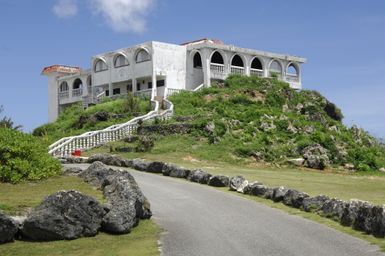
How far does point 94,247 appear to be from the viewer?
41.7 feet

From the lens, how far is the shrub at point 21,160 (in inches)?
788

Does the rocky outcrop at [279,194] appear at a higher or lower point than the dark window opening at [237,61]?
lower

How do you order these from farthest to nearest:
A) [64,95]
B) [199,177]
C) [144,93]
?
[64,95] → [144,93] → [199,177]

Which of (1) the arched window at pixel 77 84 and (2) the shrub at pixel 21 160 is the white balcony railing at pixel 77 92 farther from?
(2) the shrub at pixel 21 160

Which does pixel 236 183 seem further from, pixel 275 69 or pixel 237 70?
pixel 275 69

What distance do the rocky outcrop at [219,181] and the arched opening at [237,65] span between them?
3704 cm

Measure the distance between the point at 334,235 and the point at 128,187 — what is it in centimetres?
519

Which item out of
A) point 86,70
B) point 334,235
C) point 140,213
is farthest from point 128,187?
point 86,70

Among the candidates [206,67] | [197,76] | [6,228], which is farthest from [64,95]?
[6,228]

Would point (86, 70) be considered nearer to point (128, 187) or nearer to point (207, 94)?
point (207, 94)

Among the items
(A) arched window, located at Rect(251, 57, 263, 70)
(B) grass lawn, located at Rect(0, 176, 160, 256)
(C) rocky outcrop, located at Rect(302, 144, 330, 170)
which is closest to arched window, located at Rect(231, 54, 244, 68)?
(A) arched window, located at Rect(251, 57, 263, 70)

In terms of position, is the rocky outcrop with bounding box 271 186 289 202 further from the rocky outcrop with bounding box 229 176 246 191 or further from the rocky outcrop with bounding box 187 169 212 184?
the rocky outcrop with bounding box 187 169 212 184

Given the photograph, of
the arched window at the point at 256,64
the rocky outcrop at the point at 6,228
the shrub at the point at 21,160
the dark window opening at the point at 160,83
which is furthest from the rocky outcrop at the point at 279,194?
the arched window at the point at 256,64

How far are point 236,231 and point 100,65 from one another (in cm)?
5296
